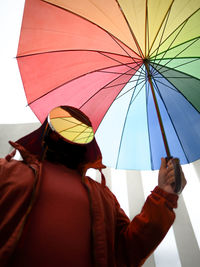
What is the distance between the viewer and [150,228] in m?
0.79

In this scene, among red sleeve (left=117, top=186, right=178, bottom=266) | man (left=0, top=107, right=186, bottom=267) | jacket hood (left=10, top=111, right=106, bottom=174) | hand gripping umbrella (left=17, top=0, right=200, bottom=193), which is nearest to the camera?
man (left=0, top=107, right=186, bottom=267)

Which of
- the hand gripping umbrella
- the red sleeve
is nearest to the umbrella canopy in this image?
the hand gripping umbrella

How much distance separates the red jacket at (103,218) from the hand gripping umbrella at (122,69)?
0.34 m

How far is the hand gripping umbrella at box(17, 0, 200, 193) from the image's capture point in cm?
110

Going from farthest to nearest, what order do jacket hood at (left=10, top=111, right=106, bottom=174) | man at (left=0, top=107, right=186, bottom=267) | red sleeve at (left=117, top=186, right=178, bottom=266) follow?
jacket hood at (left=10, top=111, right=106, bottom=174)
red sleeve at (left=117, top=186, right=178, bottom=266)
man at (left=0, top=107, right=186, bottom=267)

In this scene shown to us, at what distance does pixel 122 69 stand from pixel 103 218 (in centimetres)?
113

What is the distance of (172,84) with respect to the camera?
1.45 meters

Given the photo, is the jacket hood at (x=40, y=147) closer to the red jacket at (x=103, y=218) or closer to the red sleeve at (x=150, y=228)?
the red jacket at (x=103, y=218)

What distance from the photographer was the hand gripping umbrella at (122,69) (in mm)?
1102

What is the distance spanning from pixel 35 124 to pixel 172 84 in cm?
301

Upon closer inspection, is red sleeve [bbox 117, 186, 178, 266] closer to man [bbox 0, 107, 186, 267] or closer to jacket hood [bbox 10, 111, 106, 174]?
man [bbox 0, 107, 186, 267]

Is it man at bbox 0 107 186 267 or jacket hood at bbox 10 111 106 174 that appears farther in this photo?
jacket hood at bbox 10 111 106 174

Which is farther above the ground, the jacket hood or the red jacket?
the jacket hood

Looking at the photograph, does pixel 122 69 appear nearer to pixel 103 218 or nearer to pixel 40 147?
pixel 40 147
